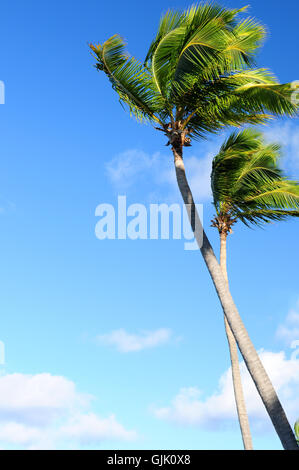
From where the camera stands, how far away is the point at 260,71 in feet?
37.0

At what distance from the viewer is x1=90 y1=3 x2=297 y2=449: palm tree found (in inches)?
412

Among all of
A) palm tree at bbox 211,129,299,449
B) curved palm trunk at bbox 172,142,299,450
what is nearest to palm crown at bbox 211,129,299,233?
palm tree at bbox 211,129,299,449

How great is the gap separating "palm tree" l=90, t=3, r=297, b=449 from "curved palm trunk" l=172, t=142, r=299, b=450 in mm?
23

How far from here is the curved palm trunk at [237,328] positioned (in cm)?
832

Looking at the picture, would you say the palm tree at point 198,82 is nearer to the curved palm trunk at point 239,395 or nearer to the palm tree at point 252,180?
the palm tree at point 252,180

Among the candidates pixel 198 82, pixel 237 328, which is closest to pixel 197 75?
pixel 198 82

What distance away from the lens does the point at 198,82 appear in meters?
11.4

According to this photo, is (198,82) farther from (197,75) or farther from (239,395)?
(239,395)

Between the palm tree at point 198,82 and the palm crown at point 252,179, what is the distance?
753 millimetres

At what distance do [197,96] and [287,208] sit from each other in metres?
4.02

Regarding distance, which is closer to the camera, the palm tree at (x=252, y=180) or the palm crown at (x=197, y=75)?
the palm crown at (x=197, y=75)

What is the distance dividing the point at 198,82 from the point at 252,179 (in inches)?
127

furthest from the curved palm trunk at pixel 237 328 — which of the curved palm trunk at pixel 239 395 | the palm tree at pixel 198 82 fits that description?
the curved palm trunk at pixel 239 395
